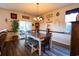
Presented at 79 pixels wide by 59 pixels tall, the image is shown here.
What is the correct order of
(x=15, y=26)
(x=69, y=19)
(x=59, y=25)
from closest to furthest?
1. (x=15, y=26)
2. (x=69, y=19)
3. (x=59, y=25)

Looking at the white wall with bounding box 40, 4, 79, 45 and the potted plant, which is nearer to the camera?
the potted plant

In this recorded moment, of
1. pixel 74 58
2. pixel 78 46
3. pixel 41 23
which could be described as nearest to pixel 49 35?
pixel 41 23

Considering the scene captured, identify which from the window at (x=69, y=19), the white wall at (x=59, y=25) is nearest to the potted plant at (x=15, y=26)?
the white wall at (x=59, y=25)

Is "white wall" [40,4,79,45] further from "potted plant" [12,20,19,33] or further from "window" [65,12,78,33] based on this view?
"potted plant" [12,20,19,33]

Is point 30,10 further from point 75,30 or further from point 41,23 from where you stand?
point 75,30

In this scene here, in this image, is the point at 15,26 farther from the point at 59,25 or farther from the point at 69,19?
the point at 69,19

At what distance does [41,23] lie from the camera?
4.43 m

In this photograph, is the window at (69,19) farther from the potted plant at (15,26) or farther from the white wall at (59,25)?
the potted plant at (15,26)

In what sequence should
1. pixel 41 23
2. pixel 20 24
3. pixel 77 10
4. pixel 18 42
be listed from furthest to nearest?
1. pixel 41 23
2. pixel 18 42
3. pixel 20 24
4. pixel 77 10

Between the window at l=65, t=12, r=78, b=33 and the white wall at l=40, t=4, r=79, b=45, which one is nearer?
the window at l=65, t=12, r=78, b=33

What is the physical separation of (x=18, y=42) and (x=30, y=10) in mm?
1635

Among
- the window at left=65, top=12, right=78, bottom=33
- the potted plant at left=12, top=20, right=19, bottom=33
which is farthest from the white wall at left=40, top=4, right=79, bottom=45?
the potted plant at left=12, top=20, right=19, bottom=33

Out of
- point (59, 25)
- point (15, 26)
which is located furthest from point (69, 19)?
point (15, 26)

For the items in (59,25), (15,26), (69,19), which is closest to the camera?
(15,26)
